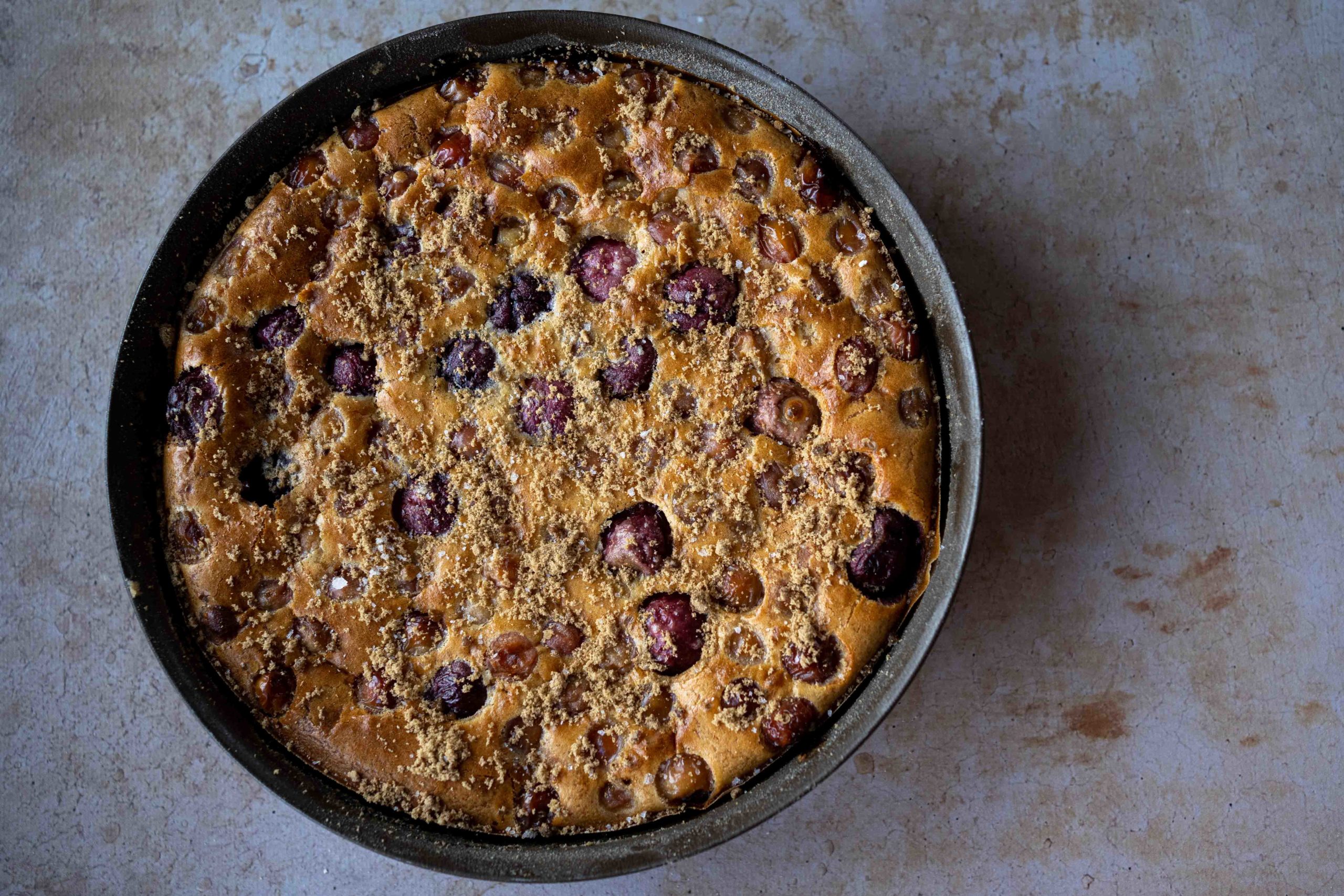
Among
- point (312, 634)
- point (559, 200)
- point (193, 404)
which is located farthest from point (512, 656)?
point (559, 200)

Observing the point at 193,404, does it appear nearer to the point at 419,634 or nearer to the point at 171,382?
the point at 171,382

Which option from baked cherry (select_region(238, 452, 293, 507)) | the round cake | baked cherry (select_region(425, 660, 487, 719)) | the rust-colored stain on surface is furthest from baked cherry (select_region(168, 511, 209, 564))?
the rust-colored stain on surface

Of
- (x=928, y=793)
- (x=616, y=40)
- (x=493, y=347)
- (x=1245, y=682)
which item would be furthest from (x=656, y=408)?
(x=1245, y=682)

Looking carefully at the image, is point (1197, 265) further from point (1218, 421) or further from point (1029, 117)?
point (1029, 117)

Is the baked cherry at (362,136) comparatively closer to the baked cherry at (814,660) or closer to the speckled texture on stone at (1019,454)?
the speckled texture on stone at (1019,454)

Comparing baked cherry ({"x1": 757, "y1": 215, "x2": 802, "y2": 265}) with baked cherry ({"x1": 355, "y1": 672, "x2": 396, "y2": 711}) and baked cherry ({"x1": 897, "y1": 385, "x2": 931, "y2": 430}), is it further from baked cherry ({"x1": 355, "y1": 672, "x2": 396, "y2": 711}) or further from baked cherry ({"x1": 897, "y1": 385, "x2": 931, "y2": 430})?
baked cherry ({"x1": 355, "y1": 672, "x2": 396, "y2": 711})

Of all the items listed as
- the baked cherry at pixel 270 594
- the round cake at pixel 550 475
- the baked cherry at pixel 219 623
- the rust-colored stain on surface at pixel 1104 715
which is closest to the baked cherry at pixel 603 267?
the round cake at pixel 550 475

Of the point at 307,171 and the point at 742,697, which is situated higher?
the point at 307,171
